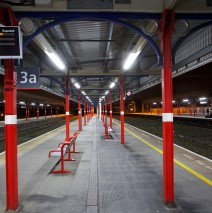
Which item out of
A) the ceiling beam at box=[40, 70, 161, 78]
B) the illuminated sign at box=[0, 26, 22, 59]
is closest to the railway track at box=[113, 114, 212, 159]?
the ceiling beam at box=[40, 70, 161, 78]

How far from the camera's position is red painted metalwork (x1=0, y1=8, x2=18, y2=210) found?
525cm

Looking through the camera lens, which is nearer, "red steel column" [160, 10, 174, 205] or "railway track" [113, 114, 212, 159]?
"red steel column" [160, 10, 174, 205]

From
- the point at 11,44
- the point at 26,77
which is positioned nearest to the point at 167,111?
the point at 11,44

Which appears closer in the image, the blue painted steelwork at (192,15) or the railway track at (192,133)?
the blue painted steelwork at (192,15)

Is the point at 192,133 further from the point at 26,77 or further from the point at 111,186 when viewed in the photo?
the point at 26,77

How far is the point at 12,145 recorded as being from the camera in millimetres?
5301

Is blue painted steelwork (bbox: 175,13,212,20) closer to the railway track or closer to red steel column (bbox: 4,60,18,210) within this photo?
red steel column (bbox: 4,60,18,210)

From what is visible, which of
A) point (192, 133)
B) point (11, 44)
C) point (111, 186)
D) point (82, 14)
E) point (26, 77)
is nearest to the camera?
point (11, 44)

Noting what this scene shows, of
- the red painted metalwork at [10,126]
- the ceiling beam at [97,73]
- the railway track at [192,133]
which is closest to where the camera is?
the red painted metalwork at [10,126]

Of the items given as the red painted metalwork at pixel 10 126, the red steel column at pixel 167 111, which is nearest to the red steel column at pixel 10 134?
the red painted metalwork at pixel 10 126

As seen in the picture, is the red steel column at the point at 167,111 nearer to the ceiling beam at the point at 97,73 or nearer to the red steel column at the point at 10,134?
the red steel column at the point at 10,134

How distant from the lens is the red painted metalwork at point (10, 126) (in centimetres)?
525

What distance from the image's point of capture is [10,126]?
17.5 feet

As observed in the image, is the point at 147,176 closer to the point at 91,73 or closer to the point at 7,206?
the point at 7,206
